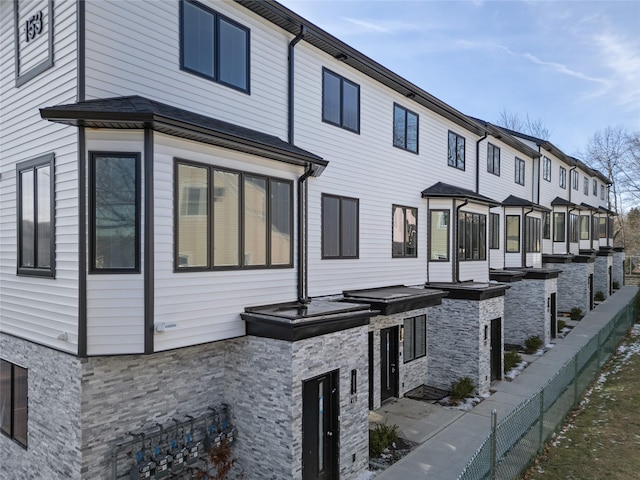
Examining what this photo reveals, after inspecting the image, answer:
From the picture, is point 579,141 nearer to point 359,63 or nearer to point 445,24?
point 445,24

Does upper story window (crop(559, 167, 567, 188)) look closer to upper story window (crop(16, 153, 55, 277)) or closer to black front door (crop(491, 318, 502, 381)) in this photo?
black front door (crop(491, 318, 502, 381))

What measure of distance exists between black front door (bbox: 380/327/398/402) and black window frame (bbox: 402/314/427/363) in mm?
467

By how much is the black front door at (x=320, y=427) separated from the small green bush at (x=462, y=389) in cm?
593

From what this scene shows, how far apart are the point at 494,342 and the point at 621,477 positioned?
633 centimetres

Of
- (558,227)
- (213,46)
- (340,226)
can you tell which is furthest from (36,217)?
(558,227)

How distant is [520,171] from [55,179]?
22.3 meters

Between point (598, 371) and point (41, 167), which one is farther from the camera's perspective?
point (598, 371)

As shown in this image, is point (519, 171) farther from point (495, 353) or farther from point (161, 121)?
point (161, 121)

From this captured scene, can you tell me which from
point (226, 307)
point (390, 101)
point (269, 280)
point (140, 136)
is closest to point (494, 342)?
point (390, 101)

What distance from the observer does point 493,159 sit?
64.8 ft

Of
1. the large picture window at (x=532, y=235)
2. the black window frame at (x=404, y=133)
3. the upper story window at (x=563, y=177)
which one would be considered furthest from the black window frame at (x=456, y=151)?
the upper story window at (x=563, y=177)

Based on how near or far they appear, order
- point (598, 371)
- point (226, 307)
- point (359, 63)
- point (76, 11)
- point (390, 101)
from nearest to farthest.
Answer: point (76, 11) < point (226, 307) < point (359, 63) < point (390, 101) < point (598, 371)

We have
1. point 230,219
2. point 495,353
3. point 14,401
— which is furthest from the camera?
point 495,353

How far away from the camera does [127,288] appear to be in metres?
6.19
